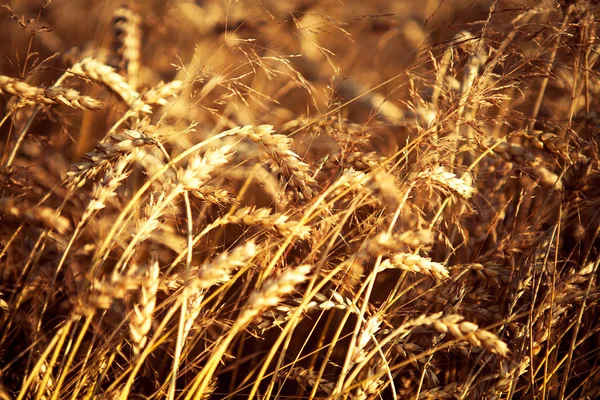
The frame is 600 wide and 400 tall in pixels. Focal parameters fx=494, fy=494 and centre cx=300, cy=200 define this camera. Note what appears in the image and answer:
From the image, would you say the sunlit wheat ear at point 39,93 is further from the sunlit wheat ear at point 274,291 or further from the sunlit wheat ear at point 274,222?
the sunlit wheat ear at point 274,291

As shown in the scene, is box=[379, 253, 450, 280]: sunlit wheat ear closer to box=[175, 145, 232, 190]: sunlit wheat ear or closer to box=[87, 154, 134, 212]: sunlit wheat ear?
box=[175, 145, 232, 190]: sunlit wheat ear

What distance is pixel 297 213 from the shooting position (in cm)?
100

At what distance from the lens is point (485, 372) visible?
1259 mm

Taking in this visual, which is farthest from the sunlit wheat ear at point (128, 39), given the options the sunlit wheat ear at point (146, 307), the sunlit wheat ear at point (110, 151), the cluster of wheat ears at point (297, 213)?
the sunlit wheat ear at point (146, 307)

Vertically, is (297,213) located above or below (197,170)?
below

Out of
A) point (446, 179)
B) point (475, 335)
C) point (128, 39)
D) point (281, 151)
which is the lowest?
point (475, 335)

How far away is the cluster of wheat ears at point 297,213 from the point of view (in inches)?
33.2

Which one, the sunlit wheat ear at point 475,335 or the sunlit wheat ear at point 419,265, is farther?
the sunlit wheat ear at point 419,265

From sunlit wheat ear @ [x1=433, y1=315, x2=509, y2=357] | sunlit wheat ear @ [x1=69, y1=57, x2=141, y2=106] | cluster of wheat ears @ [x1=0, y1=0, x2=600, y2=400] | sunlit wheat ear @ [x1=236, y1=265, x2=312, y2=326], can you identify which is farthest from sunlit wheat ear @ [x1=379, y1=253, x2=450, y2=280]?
sunlit wheat ear @ [x1=69, y1=57, x2=141, y2=106]

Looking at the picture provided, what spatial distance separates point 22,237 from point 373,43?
4.68 feet

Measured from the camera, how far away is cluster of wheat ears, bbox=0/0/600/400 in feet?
2.77

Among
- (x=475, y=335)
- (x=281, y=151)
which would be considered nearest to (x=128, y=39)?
(x=281, y=151)

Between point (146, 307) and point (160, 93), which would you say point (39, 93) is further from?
point (146, 307)

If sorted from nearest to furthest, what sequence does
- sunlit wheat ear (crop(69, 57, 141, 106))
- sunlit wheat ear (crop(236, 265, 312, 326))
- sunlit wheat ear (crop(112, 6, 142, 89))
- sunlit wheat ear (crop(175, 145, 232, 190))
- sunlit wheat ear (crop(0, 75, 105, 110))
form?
sunlit wheat ear (crop(236, 265, 312, 326)), sunlit wheat ear (crop(175, 145, 232, 190)), sunlit wheat ear (crop(0, 75, 105, 110)), sunlit wheat ear (crop(69, 57, 141, 106)), sunlit wheat ear (crop(112, 6, 142, 89))
